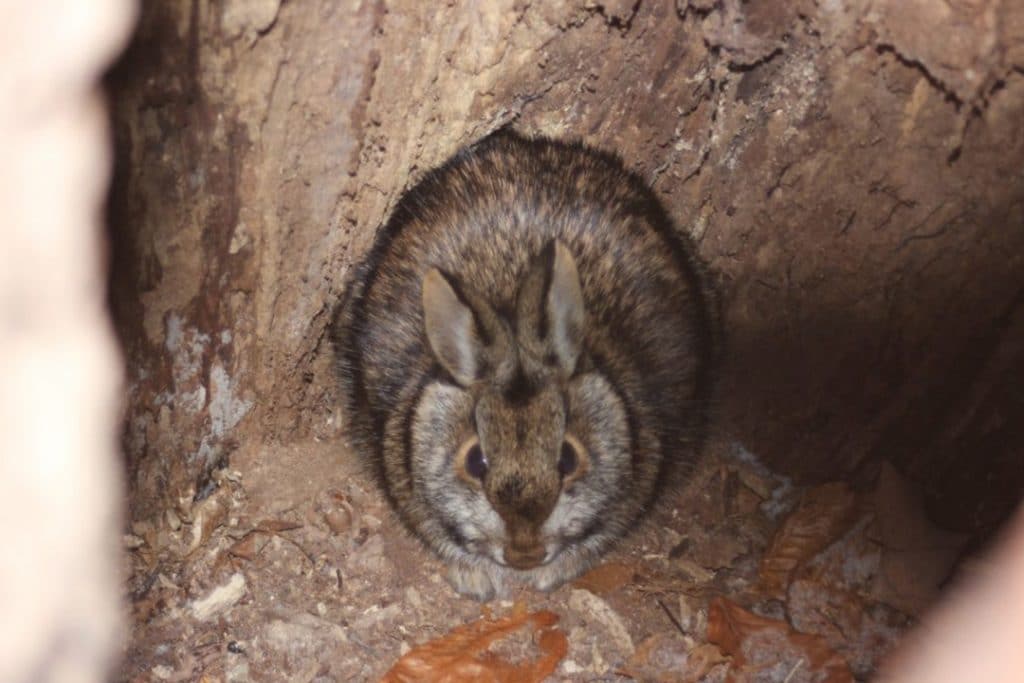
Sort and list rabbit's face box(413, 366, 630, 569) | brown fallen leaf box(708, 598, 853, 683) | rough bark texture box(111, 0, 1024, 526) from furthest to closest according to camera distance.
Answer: brown fallen leaf box(708, 598, 853, 683) < rabbit's face box(413, 366, 630, 569) < rough bark texture box(111, 0, 1024, 526)

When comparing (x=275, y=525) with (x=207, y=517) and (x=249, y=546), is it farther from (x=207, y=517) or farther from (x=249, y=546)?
(x=207, y=517)

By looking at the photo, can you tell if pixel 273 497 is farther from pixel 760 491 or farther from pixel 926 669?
pixel 926 669

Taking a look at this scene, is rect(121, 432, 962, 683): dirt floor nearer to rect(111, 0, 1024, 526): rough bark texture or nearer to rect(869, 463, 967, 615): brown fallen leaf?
rect(869, 463, 967, 615): brown fallen leaf

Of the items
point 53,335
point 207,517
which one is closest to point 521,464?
point 207,517

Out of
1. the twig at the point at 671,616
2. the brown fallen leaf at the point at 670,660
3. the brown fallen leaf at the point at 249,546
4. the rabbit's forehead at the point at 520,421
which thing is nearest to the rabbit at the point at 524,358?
the rabbit's forehead at the point at 520,421

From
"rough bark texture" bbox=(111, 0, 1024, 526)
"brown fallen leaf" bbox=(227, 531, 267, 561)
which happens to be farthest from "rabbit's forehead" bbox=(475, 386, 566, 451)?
"brown fallen leaf" bbox=(227, 531, 267, 561)

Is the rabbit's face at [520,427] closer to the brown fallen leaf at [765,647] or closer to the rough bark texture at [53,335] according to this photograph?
the brown fallen leaf at [765,647]
